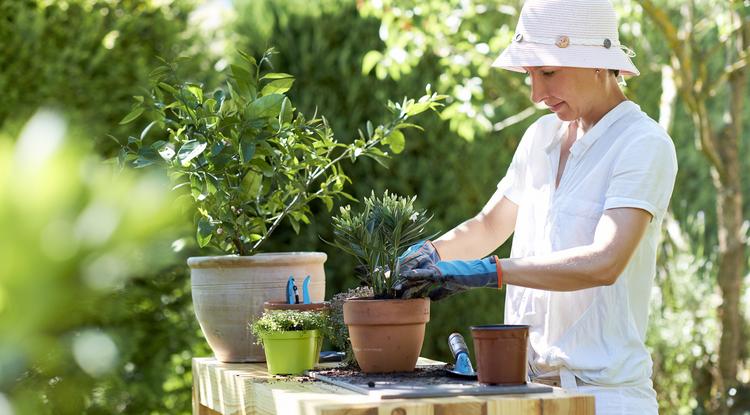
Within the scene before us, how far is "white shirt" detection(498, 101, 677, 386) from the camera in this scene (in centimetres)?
188

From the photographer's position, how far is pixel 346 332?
6.21 ft

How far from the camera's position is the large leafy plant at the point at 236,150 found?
82.7 inches

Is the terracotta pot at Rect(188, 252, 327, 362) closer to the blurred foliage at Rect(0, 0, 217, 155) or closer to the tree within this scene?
the blurred foliage at Rect(0, 0, 217, 155)

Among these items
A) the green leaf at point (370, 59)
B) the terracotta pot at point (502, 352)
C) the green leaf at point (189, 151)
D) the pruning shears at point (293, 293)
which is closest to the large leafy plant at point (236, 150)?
the green leaf at point (189, 151)

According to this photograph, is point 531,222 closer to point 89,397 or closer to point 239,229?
point 239,229

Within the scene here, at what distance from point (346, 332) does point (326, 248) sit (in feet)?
8.12

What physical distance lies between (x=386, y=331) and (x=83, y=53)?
241cm

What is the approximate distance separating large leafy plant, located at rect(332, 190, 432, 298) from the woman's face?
0.43 m

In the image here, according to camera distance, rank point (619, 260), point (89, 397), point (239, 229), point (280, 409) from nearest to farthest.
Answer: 1. point (89, 397)
2. point (280, 409)
3. point (619, 260)
4. point (239, 229)

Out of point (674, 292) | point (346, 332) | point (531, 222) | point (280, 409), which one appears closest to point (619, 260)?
point (531, 222)

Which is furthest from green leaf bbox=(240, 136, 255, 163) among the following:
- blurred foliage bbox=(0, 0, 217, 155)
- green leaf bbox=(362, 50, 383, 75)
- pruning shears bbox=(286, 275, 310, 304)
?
green leaf bbox=(362, 50, 383, 75)

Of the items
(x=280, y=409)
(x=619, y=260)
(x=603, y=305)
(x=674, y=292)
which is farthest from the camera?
(x=674, y=292)

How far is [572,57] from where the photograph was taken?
6.48 feet

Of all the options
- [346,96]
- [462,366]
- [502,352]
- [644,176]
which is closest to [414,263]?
[462,366]
